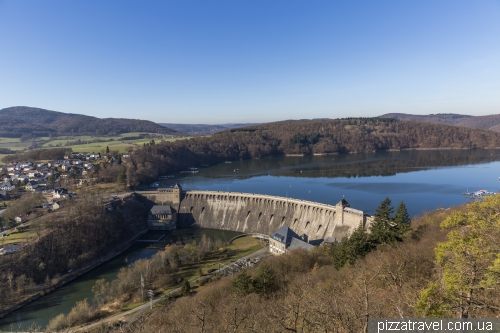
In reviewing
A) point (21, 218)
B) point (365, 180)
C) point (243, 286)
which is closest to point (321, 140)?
point (365, 180)

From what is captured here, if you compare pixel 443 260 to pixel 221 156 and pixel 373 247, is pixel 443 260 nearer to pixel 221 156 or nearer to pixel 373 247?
pixel 373 247

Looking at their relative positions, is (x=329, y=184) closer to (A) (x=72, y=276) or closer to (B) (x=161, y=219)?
(B) (x=161, y=219)

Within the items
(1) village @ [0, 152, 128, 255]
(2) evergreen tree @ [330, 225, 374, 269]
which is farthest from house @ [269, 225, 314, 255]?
(1) village @ [0, 152, 128, 255]

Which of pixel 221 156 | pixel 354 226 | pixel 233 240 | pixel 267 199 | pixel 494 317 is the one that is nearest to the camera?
pixel 494 317

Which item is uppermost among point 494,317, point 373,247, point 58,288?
point 494,317

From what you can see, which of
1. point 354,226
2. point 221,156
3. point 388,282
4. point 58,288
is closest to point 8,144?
point 221,156

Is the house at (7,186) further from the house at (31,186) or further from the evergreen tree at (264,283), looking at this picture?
the evergreen tree at (264,283)

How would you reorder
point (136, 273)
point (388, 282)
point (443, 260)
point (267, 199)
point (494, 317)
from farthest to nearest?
point (267, 199)
point (136, 273)
point (388, 282)
point (443, 260)
point (494, 317)
